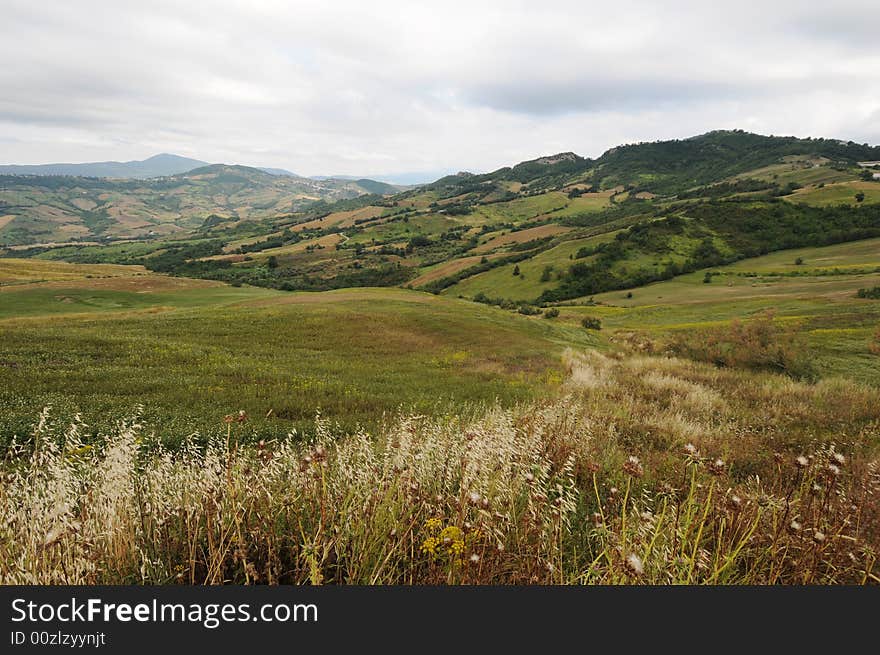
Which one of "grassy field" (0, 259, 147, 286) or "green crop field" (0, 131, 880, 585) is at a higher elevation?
"grassy field" (0, 259, 147, 286)

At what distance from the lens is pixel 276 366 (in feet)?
58.0

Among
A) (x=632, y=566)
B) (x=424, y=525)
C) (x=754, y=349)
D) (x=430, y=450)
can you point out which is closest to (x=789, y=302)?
(x=754, y=349)

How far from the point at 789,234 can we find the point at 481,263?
8955cm

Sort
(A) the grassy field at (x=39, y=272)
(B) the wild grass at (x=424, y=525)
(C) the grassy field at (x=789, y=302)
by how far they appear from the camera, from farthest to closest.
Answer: (A) the grassy field at (x=39, y=272) → (C) the grassy field at (x=789, y=302) → (B) the wild grass at (x=424, y=525)

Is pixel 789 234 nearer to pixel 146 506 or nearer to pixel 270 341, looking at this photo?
pixel 270 341

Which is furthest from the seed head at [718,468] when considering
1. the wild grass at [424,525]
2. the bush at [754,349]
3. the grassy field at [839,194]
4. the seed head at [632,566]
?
the grassy field at [839,194]

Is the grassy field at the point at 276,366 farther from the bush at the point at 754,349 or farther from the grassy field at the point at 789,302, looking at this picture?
the grassy field at the point at 789,302

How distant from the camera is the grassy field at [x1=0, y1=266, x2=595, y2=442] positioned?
10695mm

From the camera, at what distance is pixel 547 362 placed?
23.6 meters

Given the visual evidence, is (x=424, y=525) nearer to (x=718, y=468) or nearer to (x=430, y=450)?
(x=430, y=450)

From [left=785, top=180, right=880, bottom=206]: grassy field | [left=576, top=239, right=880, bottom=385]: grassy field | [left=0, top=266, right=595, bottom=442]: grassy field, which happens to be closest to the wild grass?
[left=0, top=266, right=595, bottom=442]: grassy field

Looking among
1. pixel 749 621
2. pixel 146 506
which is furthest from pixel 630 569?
pixel 146 506

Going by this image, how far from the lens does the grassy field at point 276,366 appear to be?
10695 millimetres

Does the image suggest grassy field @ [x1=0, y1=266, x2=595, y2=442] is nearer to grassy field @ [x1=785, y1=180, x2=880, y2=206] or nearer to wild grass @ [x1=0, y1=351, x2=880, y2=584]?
wild grass @ [x1=0, y1=351, x2=880, y2=584]
